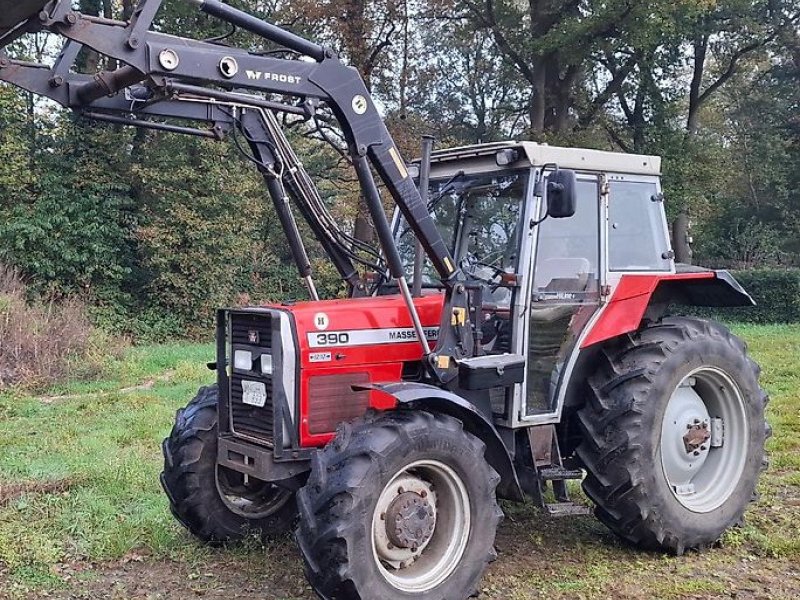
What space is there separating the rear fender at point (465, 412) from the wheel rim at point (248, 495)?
1.32 m

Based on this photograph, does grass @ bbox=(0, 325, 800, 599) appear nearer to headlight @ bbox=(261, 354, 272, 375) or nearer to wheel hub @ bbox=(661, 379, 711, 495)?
wheel hub @ bbox=(661, 379, 711, 495)

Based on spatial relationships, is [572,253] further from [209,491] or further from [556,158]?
[209,491]

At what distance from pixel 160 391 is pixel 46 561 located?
A: 6.79 metres

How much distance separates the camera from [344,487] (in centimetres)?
416

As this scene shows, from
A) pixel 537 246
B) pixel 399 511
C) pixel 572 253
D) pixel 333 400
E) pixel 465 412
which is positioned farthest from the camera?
pixel 572 253

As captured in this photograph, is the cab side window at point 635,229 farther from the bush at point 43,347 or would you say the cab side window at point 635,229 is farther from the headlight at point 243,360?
the bush at point 43,347

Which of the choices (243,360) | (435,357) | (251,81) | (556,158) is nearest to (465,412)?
(435,357)

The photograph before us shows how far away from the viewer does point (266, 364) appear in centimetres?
492

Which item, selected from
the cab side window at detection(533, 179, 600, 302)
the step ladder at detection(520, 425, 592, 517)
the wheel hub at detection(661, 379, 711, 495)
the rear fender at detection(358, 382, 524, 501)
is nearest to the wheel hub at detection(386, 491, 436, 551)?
the rear fender at detection(358, 382, 524, 501)

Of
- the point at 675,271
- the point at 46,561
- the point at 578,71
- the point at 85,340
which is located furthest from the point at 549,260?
the point at 578,71

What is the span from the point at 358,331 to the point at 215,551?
1740mm

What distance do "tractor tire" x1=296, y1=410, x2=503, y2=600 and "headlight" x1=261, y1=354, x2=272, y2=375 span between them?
26.7 inches

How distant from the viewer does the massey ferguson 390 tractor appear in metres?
4.31

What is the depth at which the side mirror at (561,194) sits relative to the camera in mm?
4809
